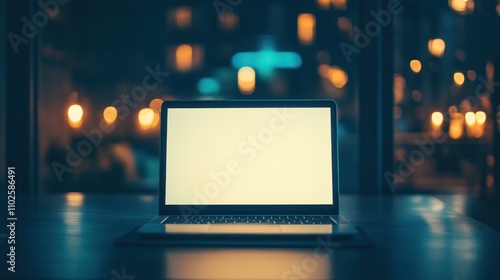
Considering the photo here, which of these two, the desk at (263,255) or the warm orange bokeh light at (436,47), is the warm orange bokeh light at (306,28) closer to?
the warm orange bokeh light at (436,47)

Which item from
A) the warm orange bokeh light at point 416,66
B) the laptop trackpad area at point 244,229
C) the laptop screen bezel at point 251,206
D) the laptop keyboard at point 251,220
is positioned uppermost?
the warm orange bokeh light at point 416,66

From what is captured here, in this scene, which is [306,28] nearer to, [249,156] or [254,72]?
[254,72]

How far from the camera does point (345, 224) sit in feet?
3.93

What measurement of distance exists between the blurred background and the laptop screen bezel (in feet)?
2.18

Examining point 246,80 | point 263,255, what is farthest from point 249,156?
point 246,80

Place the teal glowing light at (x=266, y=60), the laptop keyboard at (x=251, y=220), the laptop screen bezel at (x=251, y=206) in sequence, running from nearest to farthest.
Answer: the laptop keyboard at (x=251, y=220) → the laptop screen bezel at (x=251, y=206) → the teal glowing light at (x=266, y=60)

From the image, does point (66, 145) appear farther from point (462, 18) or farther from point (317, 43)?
point (462, 18)

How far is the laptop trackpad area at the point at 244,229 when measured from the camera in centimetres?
112

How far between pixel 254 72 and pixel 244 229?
1.05 metres

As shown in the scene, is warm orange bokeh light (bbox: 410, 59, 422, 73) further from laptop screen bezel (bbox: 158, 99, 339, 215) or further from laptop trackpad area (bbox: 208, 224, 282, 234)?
laptop trackpad area (bbox: 208, 224, 282, 234)

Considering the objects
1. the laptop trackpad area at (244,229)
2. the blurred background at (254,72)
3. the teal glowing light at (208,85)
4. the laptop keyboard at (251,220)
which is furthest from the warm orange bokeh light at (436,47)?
the laptop trackpad area at (244,229)

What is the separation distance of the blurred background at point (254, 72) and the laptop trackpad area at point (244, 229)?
962mm

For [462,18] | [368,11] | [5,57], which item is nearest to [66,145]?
[5,57]

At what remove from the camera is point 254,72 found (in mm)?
2090
